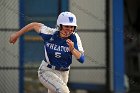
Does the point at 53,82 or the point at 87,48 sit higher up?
the point at 87,48

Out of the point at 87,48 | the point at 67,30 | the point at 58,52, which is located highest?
the point at 67,30

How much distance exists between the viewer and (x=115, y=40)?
31.2 ft

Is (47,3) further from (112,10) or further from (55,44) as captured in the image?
(55,44)

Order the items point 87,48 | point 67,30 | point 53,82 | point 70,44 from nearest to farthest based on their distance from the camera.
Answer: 1. point 70,44
2. point 67,30
3. point 53,82
4. point 87,48

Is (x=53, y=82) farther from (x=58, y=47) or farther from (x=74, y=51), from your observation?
(x=74, y=51)

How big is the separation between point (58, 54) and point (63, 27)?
432mm

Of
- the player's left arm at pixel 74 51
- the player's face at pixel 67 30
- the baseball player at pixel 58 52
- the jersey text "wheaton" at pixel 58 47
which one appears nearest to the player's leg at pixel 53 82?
the baseball player at pixel 58 52

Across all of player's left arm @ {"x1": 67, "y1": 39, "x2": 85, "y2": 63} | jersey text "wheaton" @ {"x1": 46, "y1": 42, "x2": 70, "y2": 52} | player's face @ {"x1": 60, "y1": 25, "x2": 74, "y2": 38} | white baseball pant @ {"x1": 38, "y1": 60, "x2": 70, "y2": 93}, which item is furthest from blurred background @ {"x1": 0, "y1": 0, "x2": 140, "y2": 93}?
player's left arm @ {"x1": 67, "y1": 39, "x2": 85, "y2": 63}

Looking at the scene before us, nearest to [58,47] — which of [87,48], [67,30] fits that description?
[67,30]

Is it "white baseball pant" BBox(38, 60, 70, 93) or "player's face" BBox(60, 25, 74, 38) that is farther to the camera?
"white baseball pant" BBox(38, 60, 70, 93)

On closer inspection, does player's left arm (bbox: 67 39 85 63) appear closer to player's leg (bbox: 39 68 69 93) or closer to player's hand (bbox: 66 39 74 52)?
player's hand (bbox: 66 39 74 52)

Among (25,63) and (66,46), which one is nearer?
(66,46)

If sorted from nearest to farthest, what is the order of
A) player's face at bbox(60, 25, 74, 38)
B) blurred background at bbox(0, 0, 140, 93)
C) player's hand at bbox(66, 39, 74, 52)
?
1. player's hand at bbox(66, 39, 74, 52)
2. player's face at bbox(60, 25, 74, 38)
3. blurred background at bbox(0, 0, 140, 93)

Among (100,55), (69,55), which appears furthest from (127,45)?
(69,55)
